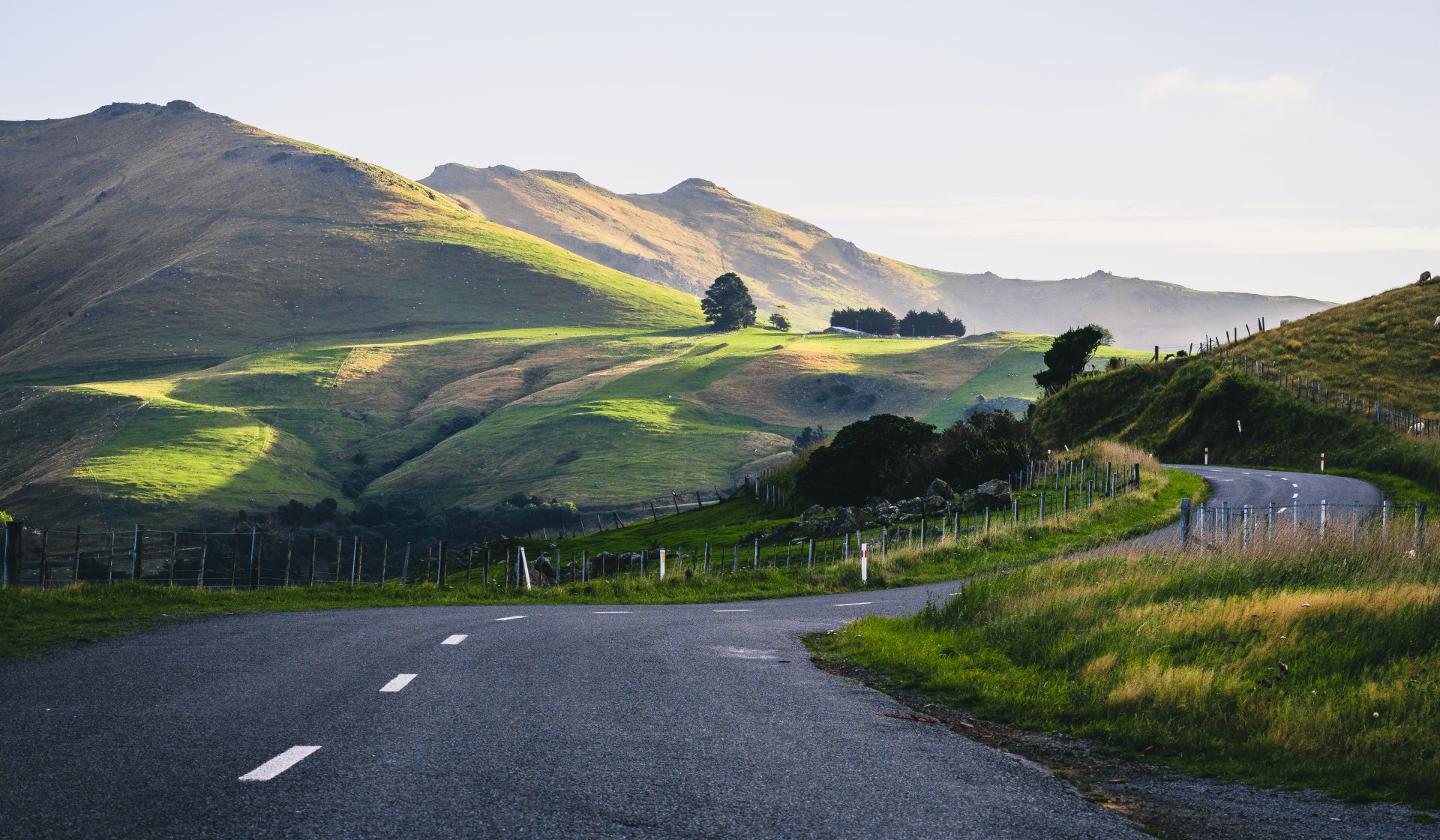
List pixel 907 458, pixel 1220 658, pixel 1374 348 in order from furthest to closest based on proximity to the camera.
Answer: pixel 1374 348
pixel 907 458
pixel 1220 658

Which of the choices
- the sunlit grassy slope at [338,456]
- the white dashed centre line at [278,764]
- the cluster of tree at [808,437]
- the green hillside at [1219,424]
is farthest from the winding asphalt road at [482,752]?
the cluster of tree at [808,437]

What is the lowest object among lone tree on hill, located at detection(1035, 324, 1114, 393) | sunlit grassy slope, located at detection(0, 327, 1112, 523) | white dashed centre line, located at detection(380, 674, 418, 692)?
sunlit grassy slope, located at detection(0, 327, 1112, 523)

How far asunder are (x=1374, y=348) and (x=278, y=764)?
9720 centimetres

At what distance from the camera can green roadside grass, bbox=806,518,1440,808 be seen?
10.9 meters

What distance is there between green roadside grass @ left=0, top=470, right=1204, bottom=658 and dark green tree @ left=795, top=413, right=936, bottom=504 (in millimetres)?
24919

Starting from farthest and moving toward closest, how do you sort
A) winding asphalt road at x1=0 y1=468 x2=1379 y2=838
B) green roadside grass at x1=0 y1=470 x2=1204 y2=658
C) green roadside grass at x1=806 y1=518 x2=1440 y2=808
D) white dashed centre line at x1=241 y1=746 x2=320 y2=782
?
1. green roadside grass at x1=0 y1=470 x2=1204 y2=658
2. green roadside grass at x1=806 y1=518 x2=1440 y2=808
3. white dashed centre line at x1=241 y1=746 x2=320 y2=782
4. winding asphalt road at x1=0 y1=468 x2=1379 y2=838

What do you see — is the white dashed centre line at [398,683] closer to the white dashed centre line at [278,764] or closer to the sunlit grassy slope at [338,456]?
the white dashed centre line at [278,764]

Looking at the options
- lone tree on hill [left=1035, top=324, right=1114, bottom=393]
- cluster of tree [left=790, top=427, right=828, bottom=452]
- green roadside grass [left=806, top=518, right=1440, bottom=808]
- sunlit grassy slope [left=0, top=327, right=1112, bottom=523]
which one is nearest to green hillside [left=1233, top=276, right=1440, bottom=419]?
lone tree on hill [left=1035, top=324, right=1114, bottom=393]

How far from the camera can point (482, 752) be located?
9.97 metres

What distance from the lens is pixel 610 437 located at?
182000 mm

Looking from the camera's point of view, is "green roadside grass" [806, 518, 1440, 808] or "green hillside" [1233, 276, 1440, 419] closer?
"green roadside grass" [806, 518, 1440, 808]

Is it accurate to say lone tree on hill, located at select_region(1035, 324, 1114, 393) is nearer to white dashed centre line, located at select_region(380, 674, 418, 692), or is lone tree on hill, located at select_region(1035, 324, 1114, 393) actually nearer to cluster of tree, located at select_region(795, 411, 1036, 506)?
cluster of tree, located at select_region(795, 411, 1036, 506)

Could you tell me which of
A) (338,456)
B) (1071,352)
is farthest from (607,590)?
(338,456)

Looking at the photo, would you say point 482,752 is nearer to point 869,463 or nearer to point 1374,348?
point 869,463
